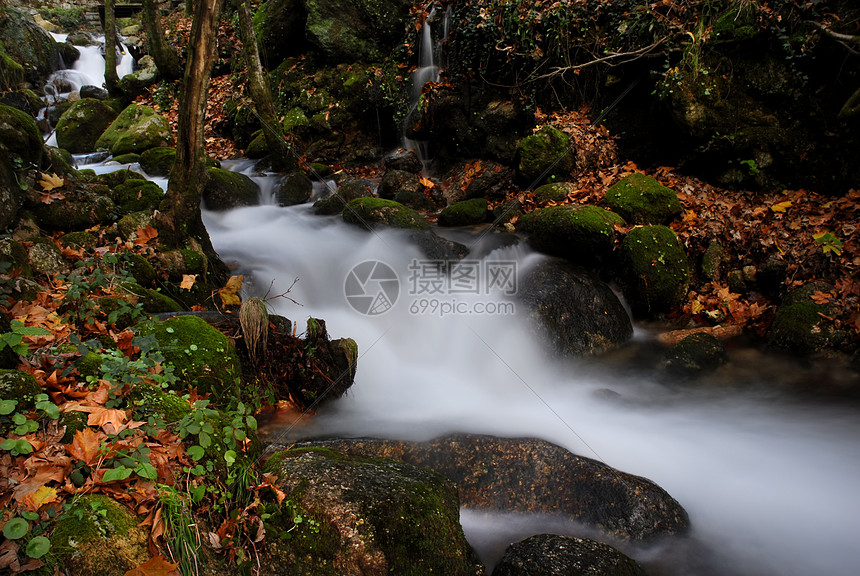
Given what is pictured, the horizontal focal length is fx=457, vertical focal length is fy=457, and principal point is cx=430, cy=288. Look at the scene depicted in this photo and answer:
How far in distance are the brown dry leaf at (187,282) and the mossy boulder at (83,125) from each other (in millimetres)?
9590

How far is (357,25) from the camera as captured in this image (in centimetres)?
1201

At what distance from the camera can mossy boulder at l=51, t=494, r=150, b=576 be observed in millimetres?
1854

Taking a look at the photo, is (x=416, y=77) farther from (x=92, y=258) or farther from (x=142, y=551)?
(x=142, y=551)

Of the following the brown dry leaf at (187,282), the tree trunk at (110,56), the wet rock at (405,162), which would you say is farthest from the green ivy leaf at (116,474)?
the tree trunk at (110,56)

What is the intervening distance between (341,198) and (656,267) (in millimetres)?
5760

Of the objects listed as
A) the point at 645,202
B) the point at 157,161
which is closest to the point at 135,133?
the point at 157,161

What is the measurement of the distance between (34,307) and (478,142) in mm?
8621

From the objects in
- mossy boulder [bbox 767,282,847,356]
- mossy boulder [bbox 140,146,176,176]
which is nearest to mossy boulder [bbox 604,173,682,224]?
mossy boulder [bbox 767,282,847,356]

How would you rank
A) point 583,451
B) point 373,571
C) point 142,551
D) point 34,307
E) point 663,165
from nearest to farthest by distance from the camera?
point 142,551
point 373,571
point 34,307
point 583,451
point 663,165

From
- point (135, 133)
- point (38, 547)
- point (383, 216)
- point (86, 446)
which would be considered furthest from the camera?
point (135, 133)

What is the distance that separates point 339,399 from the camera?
4832 millimetres

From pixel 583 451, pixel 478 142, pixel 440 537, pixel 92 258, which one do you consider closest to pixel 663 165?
pixel 478 142

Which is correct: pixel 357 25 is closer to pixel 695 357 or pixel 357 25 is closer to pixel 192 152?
pixel 192 152

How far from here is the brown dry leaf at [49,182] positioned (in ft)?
16.6
